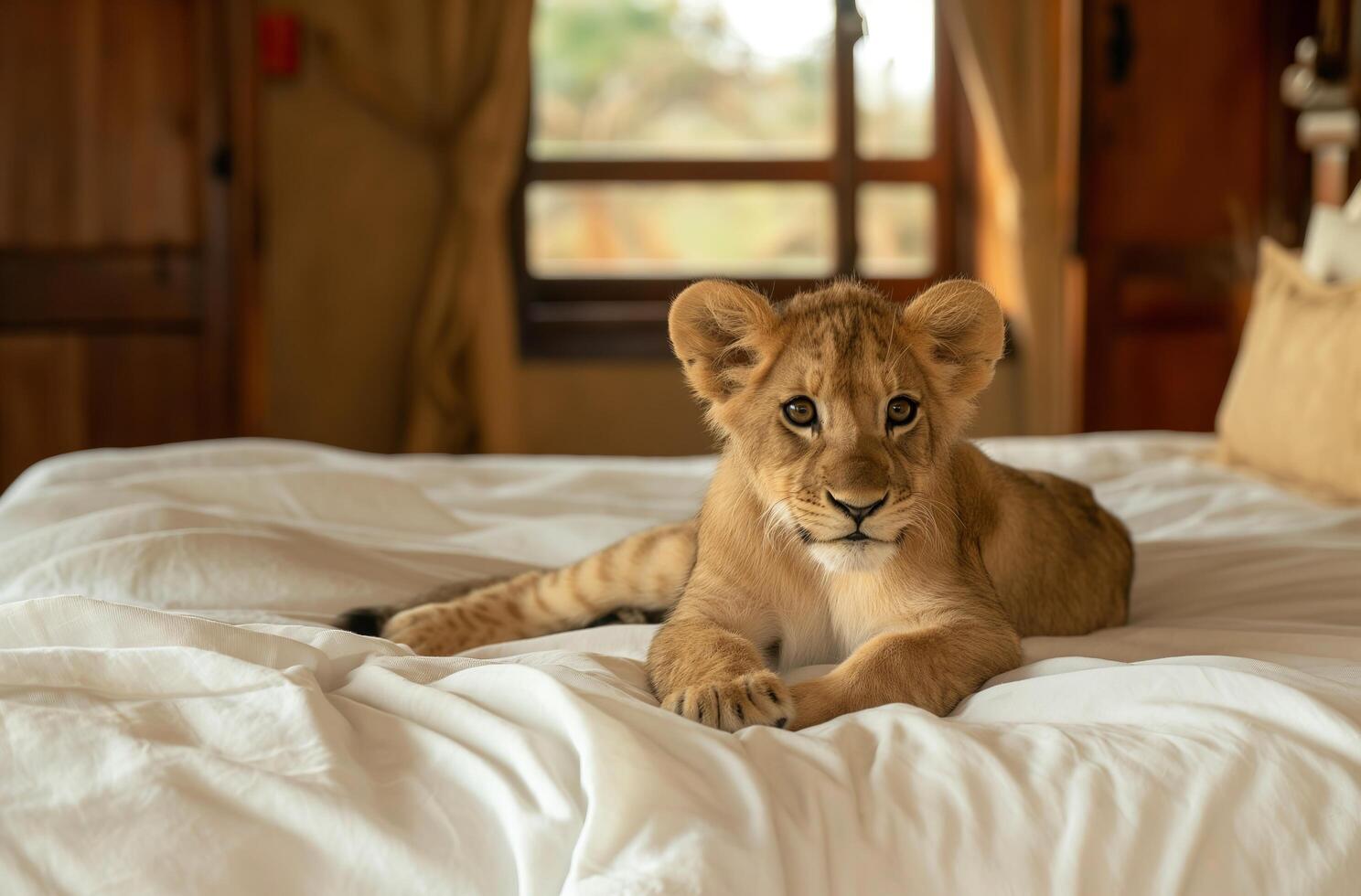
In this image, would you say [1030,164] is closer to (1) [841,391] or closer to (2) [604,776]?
(1) [841,391]

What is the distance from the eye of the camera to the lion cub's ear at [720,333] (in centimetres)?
168

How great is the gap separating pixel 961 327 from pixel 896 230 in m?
4.42

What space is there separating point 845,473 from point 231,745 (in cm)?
71

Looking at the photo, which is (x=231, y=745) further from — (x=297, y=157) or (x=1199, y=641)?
(x=297, y=157)

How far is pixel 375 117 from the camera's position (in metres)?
5.56

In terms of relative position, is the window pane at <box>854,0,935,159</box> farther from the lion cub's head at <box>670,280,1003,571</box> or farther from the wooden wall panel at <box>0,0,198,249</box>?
the lion cub's head at <box>670,280,1003,571</box>

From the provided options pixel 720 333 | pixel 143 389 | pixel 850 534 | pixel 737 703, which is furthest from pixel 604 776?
pixel 143 389

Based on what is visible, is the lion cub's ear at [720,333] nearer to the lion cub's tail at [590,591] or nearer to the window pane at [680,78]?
the lion cub's tail at [590,591]

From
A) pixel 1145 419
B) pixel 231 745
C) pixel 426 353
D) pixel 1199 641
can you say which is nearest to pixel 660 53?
pixel 426 353

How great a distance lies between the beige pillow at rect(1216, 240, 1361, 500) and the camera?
2559mm

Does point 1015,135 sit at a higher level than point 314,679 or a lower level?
higher

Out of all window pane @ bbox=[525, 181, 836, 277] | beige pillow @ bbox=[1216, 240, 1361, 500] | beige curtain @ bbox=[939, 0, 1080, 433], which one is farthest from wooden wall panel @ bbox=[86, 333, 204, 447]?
beige pillow @ bbox=[1216, 240, 1361, 500]

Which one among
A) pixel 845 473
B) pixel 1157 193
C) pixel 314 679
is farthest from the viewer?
pixel 1157 193

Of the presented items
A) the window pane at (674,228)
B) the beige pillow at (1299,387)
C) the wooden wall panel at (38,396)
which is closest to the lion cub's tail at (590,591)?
the beige pillow at (1299,387)
